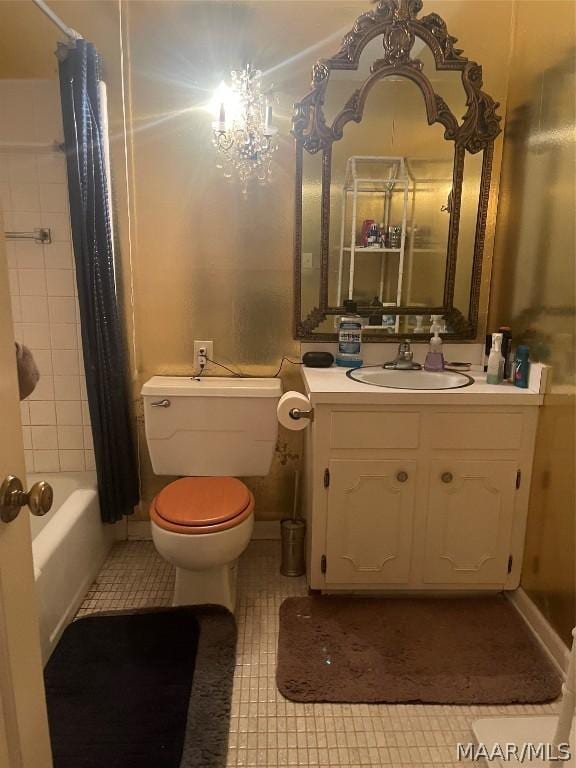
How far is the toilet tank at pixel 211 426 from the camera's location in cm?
203

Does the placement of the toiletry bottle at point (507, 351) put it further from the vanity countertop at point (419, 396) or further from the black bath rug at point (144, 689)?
the black bath rug at point (144, 689)

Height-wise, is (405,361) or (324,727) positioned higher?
(405,361)

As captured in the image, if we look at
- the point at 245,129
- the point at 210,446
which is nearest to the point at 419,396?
the point at 210,446

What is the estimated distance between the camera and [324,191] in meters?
Answer: 2.08

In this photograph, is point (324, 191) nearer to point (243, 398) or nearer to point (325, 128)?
point (325, 128)

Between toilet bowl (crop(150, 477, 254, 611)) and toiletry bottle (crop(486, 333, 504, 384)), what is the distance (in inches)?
38.1

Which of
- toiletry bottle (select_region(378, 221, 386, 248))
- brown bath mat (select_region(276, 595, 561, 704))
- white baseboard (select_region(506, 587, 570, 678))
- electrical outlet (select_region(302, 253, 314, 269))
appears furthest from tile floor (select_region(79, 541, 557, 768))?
toiletry bottle (select_region(378, 221, 386, 248))

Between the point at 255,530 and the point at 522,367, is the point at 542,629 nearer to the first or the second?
the point at 522,367

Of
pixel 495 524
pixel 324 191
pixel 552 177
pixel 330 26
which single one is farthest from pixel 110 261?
pixel 495 524

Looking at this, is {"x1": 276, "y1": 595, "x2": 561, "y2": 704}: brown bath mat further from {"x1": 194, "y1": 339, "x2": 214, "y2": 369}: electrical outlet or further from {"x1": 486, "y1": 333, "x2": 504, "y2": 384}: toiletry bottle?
{"x1": 194, "y1": 339, "x2": 214, "y2": 369}: electrical outlet

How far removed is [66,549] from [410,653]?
1.20 m

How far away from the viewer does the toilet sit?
1.86 metres

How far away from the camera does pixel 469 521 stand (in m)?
1.86

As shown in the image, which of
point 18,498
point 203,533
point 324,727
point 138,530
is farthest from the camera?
point 138,530
